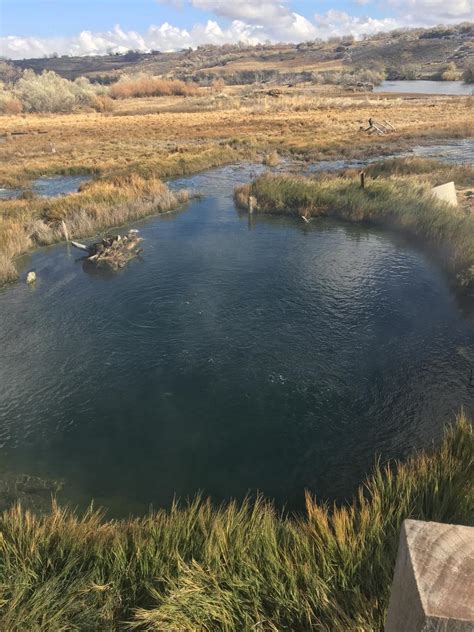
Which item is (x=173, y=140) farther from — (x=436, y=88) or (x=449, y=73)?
(x=449, y=73)

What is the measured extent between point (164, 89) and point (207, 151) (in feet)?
290

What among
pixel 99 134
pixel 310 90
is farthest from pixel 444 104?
pixel 99 134

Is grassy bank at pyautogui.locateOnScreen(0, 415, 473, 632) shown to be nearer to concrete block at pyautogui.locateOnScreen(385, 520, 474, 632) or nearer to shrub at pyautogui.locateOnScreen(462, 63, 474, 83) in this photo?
concrete block at pyautogui.locateOnScreen(385, 520, 474, 632)

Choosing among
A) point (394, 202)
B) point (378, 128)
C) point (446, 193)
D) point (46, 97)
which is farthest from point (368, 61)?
point (394, 202)

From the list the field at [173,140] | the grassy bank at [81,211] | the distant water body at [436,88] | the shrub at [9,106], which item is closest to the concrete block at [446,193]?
the grassy bank at [81,211]

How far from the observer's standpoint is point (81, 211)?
78.5 feet

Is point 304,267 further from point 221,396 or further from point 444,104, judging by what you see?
point 444,104

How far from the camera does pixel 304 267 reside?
1797 centimetres

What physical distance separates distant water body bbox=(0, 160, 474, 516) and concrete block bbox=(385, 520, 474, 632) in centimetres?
697

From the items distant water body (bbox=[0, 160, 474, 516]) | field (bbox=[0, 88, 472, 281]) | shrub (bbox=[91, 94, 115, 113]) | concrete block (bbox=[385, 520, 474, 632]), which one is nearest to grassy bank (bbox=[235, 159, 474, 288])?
distant water body (bbox=[0, 160, 474, 516])

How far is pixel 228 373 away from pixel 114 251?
10.2m

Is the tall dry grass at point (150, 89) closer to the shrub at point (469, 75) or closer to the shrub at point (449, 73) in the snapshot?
the shrub at point (449, 73)

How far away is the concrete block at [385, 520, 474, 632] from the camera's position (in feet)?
4.83

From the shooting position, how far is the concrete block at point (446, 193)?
21.7 metres
